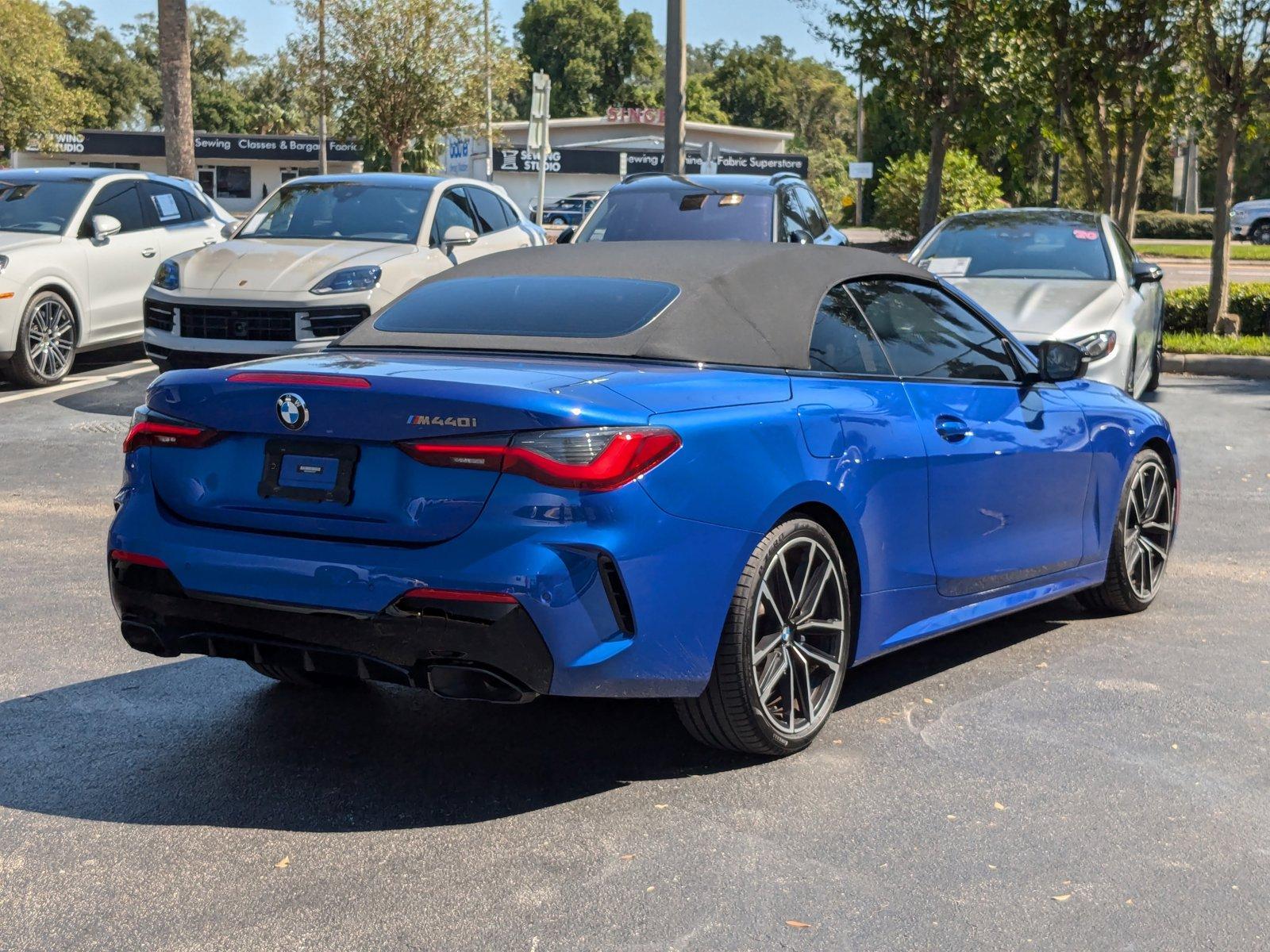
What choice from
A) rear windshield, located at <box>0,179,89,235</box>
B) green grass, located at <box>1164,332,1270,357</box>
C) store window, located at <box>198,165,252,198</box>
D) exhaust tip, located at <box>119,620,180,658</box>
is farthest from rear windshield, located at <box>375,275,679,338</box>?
store window, located at <box>198,165,252,198</box>

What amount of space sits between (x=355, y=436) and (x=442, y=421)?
0.81 ft

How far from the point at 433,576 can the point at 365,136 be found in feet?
135

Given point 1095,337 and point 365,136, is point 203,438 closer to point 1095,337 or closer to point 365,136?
point 1095,337

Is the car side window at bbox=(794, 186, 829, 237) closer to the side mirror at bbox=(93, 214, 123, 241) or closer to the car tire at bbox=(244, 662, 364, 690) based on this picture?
the side mirror at bbox=(93, 214, 123, 241)

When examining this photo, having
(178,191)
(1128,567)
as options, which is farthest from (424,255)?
(1128,567)

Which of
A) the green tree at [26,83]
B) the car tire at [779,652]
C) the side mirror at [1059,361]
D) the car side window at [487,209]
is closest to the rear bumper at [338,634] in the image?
the car tire at [779,652]

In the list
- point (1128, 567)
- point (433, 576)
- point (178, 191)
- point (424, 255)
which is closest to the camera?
point (433, 576)

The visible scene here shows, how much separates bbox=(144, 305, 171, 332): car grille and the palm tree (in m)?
11.2

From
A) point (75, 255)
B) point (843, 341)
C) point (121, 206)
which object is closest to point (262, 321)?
point (75, 255)

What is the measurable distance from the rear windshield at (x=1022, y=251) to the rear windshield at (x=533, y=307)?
7149 millimetres

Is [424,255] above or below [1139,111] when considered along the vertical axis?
below

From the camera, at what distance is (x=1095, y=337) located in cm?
1039

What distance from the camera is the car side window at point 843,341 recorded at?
499 cm

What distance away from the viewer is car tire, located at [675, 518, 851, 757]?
A: 4383mm
